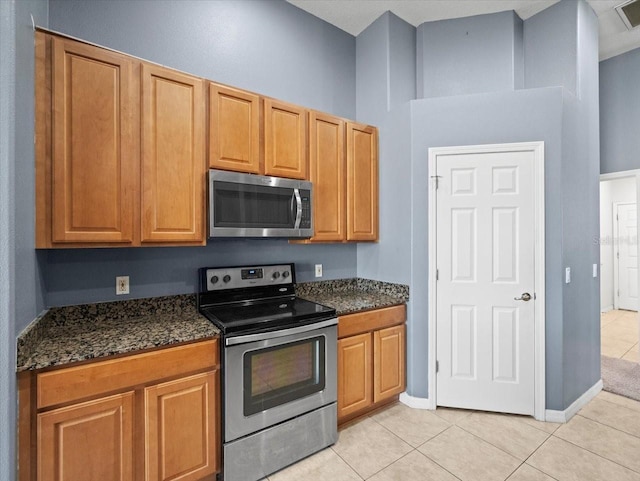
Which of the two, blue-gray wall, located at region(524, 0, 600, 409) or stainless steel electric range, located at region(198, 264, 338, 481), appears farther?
blue-gray wall, located at region(524, 0, 600, 409)

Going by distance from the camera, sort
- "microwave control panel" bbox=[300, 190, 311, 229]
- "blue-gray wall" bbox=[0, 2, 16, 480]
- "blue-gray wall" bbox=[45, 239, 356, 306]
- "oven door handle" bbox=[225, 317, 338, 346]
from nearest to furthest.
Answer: "blue-gray wall" bbox=[0, 2, 16, 480] → "oven door handle" bbox=[225, 317, 338, 346] → "blue-gray wall" bbox=[45, 239, 356, 306] → "microwave control panel" bbox=[300, 190, 311, 229]

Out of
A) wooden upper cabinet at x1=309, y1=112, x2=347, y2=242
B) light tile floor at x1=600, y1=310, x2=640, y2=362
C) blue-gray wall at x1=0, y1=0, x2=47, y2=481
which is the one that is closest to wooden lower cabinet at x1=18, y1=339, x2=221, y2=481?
blue-gray wall at x1=0, y1=0, x2=47, y2=481

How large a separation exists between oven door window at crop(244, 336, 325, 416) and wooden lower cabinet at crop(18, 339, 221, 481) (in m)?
0.20

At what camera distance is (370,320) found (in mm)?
2521

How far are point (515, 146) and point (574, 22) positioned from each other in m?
1.34

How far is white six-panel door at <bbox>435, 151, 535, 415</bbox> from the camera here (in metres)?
2.55

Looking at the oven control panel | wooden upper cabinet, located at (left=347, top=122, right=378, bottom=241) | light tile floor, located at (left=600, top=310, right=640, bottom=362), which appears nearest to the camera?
the oven control panel

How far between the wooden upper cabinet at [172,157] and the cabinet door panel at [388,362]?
1611 millimetres

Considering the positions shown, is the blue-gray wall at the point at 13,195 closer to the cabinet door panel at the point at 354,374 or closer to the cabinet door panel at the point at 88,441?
the cabinet door panel at the point at 88,441

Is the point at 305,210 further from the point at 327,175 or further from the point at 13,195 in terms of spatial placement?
the point at 13,195

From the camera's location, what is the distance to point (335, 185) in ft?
9.05

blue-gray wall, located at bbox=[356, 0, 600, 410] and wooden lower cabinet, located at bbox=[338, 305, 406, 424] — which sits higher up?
blue-gray wall, located at bbox=[356, 0, 600, 410]

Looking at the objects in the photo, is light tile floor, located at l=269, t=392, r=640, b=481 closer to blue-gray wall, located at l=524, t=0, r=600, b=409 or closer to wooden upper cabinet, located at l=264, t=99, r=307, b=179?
blue-gray wall, located at l=524, t=0, r=600, b=409

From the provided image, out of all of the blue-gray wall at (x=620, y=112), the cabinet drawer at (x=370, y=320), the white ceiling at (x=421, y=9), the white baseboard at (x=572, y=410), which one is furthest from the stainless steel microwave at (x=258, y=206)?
the blue-gray wall at (x=620, y=112)
